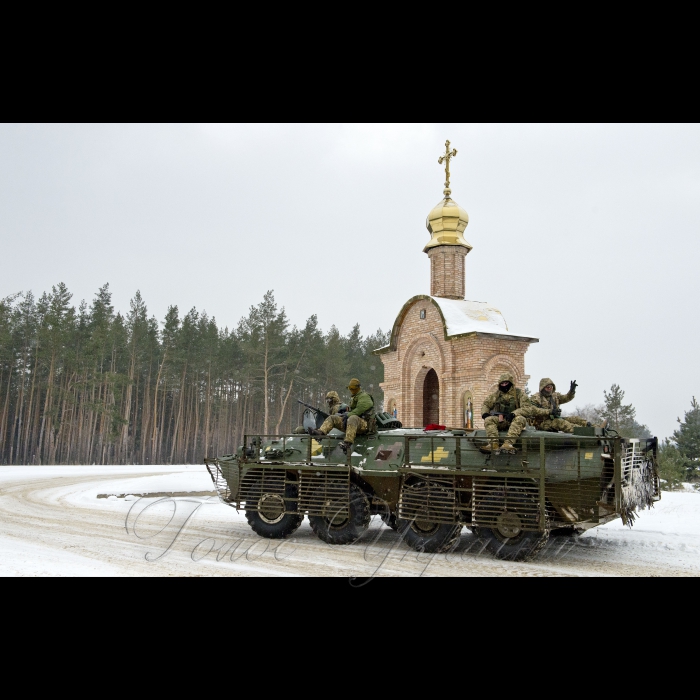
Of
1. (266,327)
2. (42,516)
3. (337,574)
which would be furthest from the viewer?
(266,327)

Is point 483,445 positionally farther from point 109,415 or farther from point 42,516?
point 109,415

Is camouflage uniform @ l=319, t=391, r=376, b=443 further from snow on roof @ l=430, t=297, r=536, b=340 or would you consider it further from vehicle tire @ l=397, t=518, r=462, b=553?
snow on roof @ l=430, t=297, r=536, b=340

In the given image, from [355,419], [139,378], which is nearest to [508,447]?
[355,419]

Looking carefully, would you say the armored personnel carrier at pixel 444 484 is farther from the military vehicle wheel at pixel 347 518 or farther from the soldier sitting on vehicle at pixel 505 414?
the soldier sitting on vehicle at pixel 505 414

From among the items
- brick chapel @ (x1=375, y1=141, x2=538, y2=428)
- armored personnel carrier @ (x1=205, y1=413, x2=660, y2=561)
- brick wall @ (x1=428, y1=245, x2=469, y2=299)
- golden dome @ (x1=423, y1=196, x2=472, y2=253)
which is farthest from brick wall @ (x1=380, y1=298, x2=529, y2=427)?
armored personnel carrier @ (x1=205, y1=413, x2=660, y2=561)

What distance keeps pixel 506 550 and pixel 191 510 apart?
308 inches

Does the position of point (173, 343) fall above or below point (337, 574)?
above

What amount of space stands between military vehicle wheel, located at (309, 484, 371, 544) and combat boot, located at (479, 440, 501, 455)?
2.01m

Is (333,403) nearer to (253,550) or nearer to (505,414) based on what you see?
(253,550)

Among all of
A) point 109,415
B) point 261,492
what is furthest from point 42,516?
point 109,415

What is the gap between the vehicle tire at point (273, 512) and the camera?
9.41 meters

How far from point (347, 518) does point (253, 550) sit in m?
1.46

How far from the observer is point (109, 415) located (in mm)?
37812

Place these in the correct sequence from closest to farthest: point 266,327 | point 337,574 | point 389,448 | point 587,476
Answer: point 337,574, point 587,476, point 389,448, point 266,327
